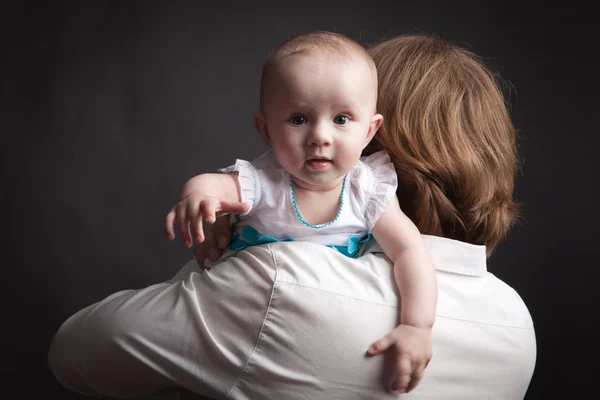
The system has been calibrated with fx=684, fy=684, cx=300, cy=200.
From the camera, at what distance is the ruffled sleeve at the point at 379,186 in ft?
5.25

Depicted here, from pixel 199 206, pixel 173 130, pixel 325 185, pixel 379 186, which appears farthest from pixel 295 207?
pixel 173 130

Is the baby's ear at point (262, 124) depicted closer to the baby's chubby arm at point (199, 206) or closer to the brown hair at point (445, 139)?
the baby's chubby arm at point (199, 206)

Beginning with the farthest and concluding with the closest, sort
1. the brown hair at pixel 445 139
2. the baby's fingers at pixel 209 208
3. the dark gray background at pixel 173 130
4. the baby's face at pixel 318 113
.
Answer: the dark gray background at pixel 173 130 → the brown hair at pixel 445 139 → the baby's face at pixel 318 113 → the baby's fingers at pixel 209 208

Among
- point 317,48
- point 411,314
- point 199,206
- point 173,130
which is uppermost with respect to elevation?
point 317,48

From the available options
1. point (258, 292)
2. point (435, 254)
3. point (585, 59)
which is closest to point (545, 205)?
point (585, 59)

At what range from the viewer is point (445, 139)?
1.76 m

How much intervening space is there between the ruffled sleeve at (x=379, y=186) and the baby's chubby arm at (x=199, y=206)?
33 centimetres

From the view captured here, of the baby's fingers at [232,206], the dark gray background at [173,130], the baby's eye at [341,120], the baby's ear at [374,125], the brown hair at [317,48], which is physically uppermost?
the brown hair at [317,48]

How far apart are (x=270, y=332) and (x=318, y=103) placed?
502 mm

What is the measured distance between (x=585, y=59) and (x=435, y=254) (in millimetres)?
1898

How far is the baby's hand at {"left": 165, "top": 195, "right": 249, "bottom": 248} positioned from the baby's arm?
1.24 ft

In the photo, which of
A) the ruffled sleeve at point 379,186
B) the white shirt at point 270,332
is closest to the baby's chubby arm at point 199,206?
the white shirt at point 270,332

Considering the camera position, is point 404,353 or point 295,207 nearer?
point 404,353

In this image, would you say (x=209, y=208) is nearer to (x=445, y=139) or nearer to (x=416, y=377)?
(x=416, y=377)
